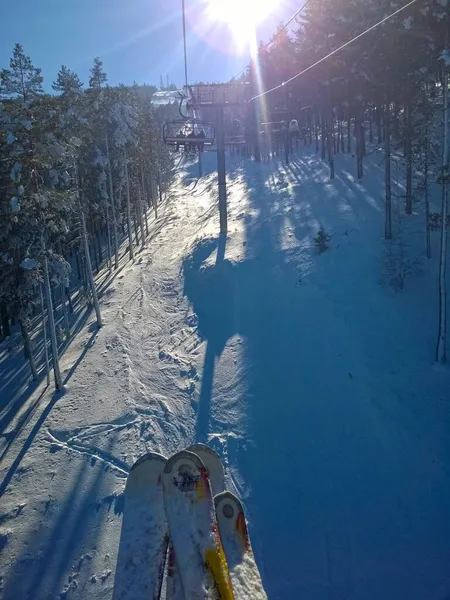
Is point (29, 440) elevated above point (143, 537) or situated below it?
below

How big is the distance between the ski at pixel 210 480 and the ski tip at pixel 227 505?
17 cm

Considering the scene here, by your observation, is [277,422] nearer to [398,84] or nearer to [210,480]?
[210,480]

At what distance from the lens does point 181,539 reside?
3.56m

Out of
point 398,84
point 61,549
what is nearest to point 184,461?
point 61,549

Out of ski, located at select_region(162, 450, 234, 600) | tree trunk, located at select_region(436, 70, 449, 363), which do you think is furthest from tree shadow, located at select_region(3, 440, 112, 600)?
tree trunk, located at select_region(436, 70, 449, 363)

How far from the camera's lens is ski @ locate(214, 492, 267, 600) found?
12.7 ft

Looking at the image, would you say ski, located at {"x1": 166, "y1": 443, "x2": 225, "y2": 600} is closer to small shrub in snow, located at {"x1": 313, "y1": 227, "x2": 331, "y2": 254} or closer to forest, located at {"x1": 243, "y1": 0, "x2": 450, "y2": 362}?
forest, located at {"x1": 243, "y1": 0, "x2": 450, "y2": 362}

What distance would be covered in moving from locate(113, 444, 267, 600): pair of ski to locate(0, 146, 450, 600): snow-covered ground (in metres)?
6.94

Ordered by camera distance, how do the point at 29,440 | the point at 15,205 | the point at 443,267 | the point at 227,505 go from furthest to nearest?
the point at 15,205 → the point at 29,440 → the point at 443,267 → the point at 227,505

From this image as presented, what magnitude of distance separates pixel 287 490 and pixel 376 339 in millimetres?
6417

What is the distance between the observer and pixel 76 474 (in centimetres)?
1301

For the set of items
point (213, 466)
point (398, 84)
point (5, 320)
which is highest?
point (398, 84)

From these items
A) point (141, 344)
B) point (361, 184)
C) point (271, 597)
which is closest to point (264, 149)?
point (361, 184)

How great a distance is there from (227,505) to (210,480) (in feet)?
1.14
